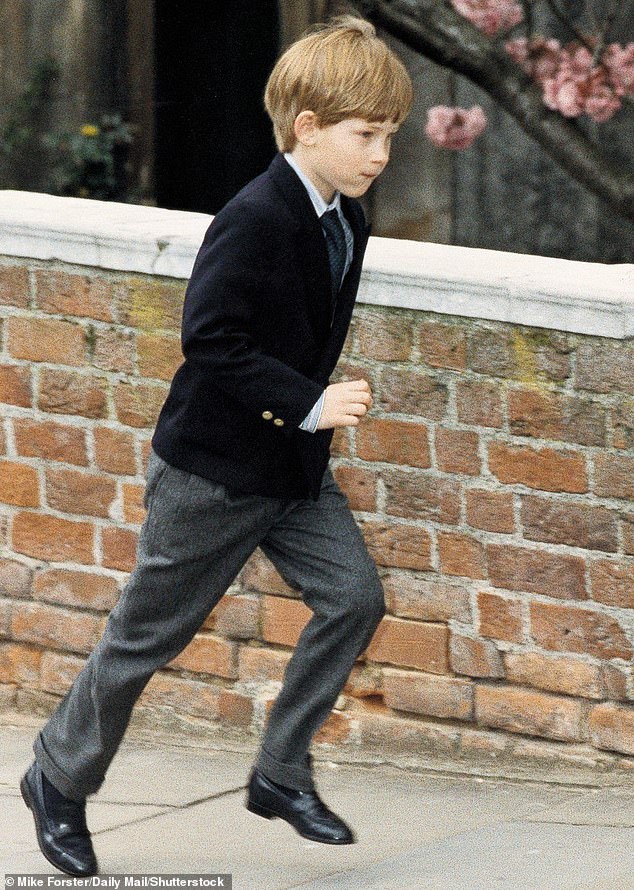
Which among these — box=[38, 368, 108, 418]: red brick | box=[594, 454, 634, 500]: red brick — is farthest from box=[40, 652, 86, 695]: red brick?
box=[594, 454, 634, 500]: red brick

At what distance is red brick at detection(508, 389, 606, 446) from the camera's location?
3.64 meters

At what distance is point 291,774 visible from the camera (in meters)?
3.25

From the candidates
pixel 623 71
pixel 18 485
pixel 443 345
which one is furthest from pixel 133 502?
pixel 623 71

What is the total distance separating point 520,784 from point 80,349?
1.53 metres

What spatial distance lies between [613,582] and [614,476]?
0.24 meters

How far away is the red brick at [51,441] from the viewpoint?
4312 millimetres

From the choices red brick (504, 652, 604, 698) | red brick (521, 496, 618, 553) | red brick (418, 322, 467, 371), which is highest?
red brick (418, 322, 467, 371)

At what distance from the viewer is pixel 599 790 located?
12.3ft

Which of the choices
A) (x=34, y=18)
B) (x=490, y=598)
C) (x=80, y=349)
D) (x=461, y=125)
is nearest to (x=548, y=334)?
(x=490, y=598)

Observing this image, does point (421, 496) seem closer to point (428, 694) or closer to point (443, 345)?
point (443, 345)

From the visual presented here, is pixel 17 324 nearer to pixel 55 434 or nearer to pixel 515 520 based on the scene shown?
pixel 55 434

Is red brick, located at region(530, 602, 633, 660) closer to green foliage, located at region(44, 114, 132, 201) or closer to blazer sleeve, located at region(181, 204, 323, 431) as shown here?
blazer sleeve, located at region(181, 204, 323, 431)

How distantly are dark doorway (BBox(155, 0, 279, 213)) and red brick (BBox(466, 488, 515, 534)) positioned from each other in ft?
21.1

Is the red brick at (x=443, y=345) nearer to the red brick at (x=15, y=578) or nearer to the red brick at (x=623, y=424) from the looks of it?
the red brick at (x=623, y=424)
